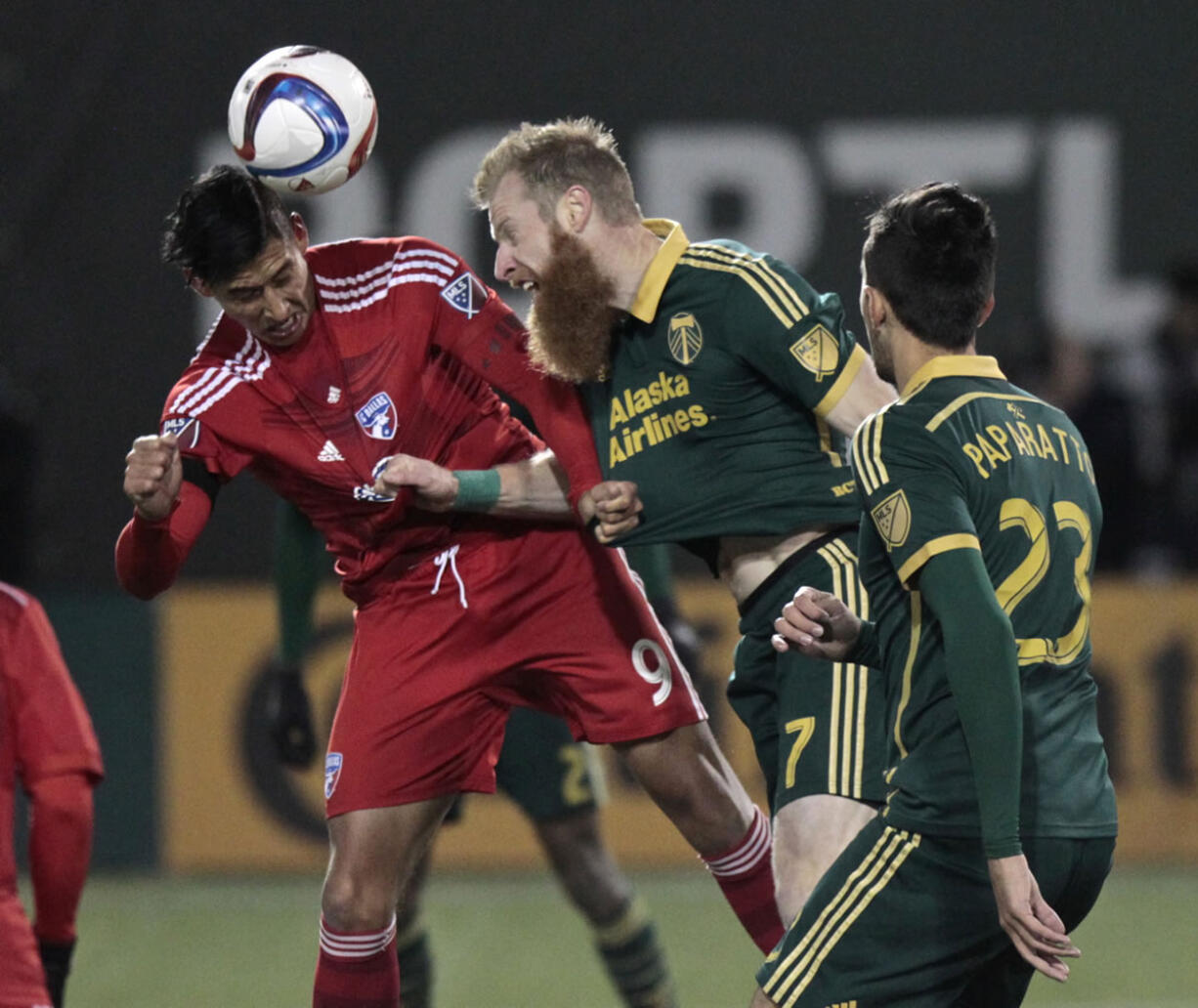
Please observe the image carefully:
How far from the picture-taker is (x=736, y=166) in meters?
9.34

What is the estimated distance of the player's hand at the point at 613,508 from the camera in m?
3.66

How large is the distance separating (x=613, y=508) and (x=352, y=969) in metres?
1.10

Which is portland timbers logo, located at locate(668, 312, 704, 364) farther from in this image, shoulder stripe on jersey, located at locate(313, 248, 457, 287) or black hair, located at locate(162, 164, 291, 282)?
black hair, located at locate(162, 164, 291, 282)

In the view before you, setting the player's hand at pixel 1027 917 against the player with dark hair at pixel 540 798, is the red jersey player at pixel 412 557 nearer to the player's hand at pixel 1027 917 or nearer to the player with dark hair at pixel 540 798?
the player with dark hair at pixel 540 798

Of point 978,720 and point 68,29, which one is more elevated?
point 68,29

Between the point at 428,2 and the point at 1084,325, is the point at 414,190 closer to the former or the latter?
the point at 428,2

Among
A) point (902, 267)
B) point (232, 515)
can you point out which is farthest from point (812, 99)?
point (902, 267)

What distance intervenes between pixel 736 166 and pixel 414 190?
5.19 ft

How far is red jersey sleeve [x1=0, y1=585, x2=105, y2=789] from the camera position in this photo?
128 inches

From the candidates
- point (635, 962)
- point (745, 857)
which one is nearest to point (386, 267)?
point (745, 857)

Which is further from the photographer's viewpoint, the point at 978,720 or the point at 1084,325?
the point at 1084,325

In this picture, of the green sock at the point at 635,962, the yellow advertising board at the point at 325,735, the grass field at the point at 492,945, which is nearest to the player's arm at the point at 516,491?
the green sock at the point at 635,962

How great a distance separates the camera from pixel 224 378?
13.0ft

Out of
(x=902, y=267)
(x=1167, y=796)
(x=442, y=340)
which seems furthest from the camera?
(x=1167, y=796)
